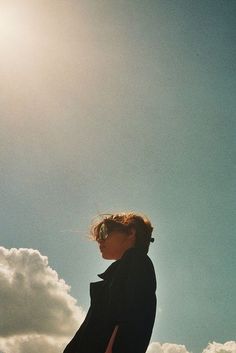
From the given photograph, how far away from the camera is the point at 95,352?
4.55 metres

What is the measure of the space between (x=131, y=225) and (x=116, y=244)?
0.32m

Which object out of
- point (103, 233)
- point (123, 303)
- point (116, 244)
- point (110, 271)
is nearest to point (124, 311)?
point (123, 303)

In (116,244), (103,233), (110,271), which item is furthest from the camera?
(103,233)

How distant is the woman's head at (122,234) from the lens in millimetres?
5547

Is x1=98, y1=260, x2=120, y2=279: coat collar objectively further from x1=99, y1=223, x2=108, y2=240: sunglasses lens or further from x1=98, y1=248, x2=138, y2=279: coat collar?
x1=99, y1=223, x2=108, y2=240: sunglasses lens

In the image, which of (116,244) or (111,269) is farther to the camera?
(116,244)

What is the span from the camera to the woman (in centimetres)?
447

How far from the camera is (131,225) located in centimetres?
563

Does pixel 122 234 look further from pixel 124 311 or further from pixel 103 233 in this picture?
pixel 124 311

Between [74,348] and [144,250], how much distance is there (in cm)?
144

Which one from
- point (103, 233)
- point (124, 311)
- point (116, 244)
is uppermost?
point (103, 233)

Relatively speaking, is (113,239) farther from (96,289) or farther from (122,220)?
(96,289)

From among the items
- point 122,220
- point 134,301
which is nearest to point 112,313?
point 134,301

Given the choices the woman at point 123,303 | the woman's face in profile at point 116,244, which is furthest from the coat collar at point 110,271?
the woman's face in profile at point 116,244
